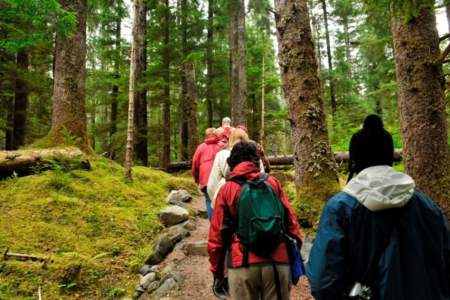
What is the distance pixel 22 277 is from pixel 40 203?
2.22m

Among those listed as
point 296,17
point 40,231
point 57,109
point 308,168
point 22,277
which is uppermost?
point 296,17

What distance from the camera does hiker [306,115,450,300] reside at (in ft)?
7.02

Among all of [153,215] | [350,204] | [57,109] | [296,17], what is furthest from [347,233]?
[57,109]

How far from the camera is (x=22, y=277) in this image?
5867mm

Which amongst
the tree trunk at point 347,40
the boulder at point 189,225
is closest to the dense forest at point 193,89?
the boulder at point 189,225

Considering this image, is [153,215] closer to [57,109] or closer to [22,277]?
[22,277]

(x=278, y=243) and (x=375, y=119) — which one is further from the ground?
(x=375, y=119)

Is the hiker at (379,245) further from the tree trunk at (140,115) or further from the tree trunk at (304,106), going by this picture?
the tree trunk at (140,115)

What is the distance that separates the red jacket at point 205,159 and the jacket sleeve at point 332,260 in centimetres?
476

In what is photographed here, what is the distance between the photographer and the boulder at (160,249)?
22.8 ft

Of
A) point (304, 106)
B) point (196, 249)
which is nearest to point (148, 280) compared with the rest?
point (196, 249)

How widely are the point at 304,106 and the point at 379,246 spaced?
5.42 metres

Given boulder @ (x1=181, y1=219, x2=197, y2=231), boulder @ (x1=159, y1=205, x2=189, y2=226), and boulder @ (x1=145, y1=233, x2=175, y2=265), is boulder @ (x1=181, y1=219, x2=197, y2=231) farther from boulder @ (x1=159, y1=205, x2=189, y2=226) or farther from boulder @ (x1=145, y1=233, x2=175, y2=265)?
boulder @ (x1=145, y1=233, x2=175, y2=265)

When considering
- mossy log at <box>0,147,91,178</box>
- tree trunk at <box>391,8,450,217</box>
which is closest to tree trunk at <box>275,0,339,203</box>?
tree trunk at <box>391,8,450,217</box>
